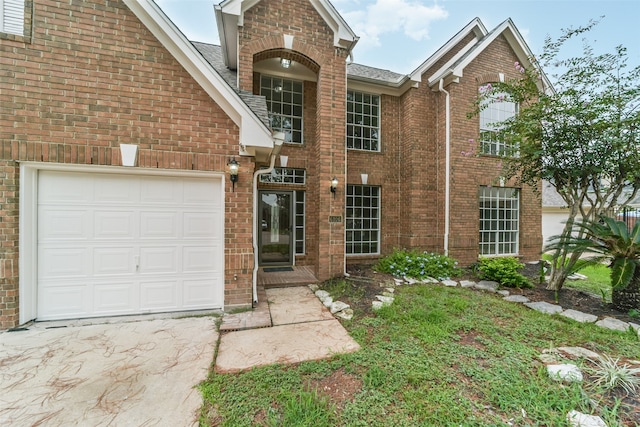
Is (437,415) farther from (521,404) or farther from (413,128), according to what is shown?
(413,128)

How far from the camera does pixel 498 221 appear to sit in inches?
346

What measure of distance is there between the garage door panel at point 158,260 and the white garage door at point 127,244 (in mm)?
15

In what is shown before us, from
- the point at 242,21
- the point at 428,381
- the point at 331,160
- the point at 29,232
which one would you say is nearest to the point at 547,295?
the point at 428,381

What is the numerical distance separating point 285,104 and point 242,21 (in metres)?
2.35

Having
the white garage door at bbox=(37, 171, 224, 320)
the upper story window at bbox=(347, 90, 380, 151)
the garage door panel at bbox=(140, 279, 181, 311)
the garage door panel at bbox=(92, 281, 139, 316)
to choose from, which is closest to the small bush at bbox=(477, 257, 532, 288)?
the upper story window at bbox=(347, 90, 380, 151)

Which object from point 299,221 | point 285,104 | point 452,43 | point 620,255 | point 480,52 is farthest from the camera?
point 452,43

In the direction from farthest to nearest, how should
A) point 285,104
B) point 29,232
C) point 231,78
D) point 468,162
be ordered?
point 468,162
point 285,104
point 231,78
point 29,232

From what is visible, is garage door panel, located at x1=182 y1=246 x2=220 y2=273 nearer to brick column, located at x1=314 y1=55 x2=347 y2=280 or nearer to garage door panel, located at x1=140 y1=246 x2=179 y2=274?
garage door panel, located at x1=140 y1=246 x2=179 y2=274

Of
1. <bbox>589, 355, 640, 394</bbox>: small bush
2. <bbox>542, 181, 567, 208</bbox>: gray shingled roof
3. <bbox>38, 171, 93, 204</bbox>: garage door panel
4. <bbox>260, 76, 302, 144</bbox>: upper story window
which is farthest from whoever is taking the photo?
<bbox>542, 181, 567, 208</bbox>: gray shingled roof

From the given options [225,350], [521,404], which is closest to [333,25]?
[225,350]

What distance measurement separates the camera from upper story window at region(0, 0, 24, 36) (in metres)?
3.70

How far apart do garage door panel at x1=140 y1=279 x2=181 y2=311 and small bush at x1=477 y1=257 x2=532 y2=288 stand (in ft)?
23.9

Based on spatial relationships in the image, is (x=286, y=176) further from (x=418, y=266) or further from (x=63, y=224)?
(x=63, y=224)

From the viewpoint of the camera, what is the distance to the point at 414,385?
2.58 m
